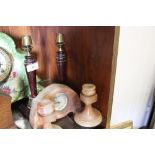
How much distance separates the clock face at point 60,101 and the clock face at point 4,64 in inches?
6.8

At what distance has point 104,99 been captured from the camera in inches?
27.1

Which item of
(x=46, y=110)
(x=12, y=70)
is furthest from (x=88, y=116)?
(x=12, y=70)

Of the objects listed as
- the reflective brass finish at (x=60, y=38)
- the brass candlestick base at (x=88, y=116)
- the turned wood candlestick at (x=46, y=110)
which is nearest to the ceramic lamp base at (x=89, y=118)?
the brass candlestick base at (x=88, y=116)

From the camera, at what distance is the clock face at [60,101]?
0.67 meters

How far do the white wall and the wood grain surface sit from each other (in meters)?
0.08

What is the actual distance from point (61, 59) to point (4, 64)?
18cm

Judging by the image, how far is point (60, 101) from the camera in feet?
2.25

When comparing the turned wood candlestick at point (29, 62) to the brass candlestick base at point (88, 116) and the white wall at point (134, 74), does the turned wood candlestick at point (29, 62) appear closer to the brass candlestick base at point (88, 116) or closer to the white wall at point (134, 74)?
the brass candlestick base at point (88, 116)

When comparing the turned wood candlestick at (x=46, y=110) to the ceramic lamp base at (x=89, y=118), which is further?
the ceramic lamp base at (x=89, y=118)
